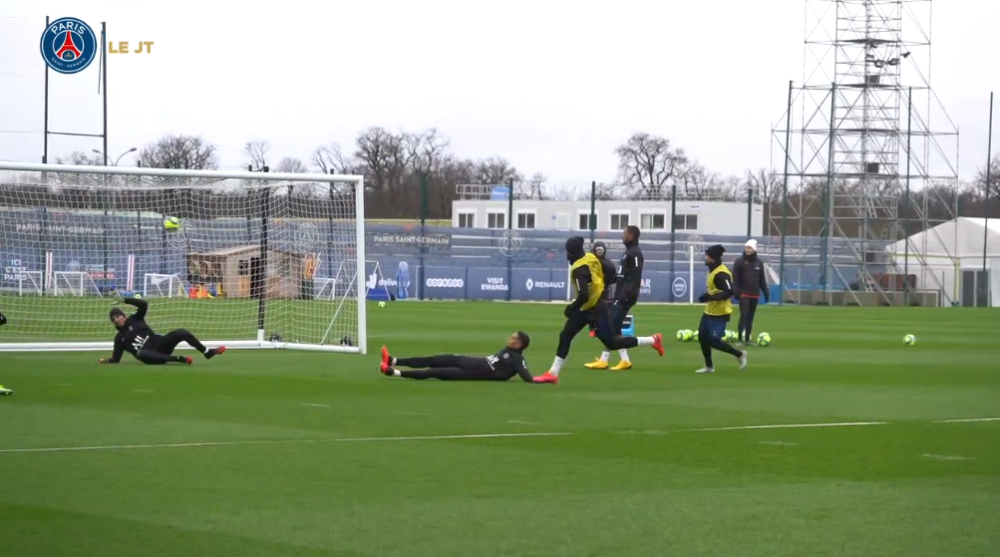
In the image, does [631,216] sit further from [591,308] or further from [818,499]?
[818,499]

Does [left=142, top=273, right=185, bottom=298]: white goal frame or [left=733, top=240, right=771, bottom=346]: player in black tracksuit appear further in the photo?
[left=142, top=273, right=185, bottom=298]: white goal frame

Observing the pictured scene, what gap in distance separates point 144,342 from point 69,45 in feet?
71.4

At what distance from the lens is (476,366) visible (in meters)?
17.6

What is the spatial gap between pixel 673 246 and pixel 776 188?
3546 centimetres

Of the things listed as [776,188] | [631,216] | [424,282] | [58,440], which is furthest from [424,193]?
[58,440]

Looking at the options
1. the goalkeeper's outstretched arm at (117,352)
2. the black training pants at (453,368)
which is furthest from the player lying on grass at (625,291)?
the goalkeeper's outstretched arm at (117,352)

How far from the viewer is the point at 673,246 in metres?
66.2

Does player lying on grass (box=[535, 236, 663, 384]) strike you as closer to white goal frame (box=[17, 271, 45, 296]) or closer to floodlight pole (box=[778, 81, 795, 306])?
white goal frame (box=[17, 271, 45, 296])

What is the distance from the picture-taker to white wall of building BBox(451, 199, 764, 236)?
9031 cm

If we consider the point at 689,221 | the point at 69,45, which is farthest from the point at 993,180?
the point at 69,45

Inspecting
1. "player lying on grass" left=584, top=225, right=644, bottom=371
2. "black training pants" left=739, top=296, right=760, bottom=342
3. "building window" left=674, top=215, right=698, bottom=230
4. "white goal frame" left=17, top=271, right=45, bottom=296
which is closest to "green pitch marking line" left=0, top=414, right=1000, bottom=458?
"player lying on grass" left=584, top=225, right=644, bottom=371

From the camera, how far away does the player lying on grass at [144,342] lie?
19703mm

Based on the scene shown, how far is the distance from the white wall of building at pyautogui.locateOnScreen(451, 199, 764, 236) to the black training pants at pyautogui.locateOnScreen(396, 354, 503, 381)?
238 ft

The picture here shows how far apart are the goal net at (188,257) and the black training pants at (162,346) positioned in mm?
3708
